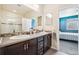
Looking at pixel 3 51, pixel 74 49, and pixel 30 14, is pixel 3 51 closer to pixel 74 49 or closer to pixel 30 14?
pixel 30 14

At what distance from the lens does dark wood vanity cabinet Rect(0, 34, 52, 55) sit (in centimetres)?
149

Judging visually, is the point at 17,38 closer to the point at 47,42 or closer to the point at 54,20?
the point at 47,42

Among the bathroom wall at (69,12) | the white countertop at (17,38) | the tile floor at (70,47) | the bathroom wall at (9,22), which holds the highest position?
the bathroom wall at (69,12)

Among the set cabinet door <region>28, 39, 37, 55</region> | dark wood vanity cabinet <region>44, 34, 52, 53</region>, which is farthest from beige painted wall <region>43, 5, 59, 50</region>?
cabinet door <region>28, 39, 37, 55</region>

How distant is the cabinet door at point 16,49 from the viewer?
57.2 inches

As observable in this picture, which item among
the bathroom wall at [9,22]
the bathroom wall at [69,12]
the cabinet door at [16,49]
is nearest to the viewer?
the cabinet door at [16,49]

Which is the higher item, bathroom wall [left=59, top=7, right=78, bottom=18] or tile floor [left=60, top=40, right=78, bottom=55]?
bathroom wall [left=59, top=7, right=78, bottom=18]

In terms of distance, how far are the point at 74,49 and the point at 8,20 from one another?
120cm

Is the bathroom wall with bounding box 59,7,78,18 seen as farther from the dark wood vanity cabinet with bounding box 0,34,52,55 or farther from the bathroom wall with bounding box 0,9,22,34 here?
the bathroom wall with bounding box 0,9,22,34

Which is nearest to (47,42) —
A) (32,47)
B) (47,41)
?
(47,41)

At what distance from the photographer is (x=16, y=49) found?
5.10ft

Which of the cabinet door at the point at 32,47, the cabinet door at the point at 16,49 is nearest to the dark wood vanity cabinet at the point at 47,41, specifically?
Answer: the cabinet door at the point at 32,47

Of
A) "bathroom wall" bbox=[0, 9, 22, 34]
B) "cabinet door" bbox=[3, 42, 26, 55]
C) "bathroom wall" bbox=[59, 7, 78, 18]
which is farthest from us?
"bathroom wall" bbox=[59, 7, 78, 18]

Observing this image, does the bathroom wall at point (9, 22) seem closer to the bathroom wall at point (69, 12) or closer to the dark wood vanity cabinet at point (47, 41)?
the dark wood vanity cabinet at point (47, 41)
